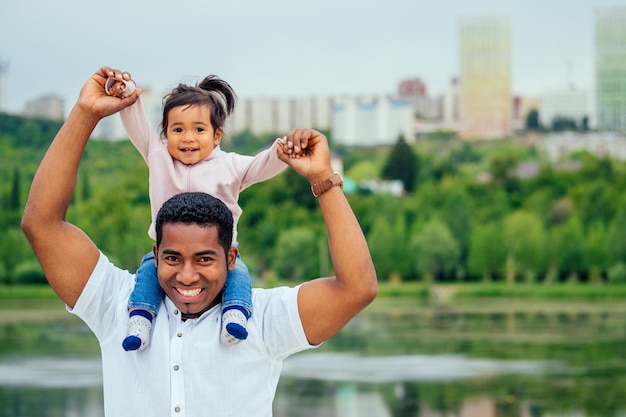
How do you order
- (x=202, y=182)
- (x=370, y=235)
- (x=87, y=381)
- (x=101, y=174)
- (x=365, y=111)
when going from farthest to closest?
(x=365, y=111) → (x=101, y=174) → (x=370, y=235) → (x=87, y=381) → (x=202, y=182)

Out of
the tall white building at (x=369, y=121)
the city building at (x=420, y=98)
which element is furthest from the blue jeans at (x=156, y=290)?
the city building at (x=420, y=98)

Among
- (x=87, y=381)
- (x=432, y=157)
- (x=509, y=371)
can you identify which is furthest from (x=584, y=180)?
(x=87, y=381)

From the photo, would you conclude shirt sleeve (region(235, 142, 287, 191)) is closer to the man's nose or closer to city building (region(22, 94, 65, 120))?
the man's nose

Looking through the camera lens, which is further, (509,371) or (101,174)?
(101,174)

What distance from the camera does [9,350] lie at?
81.5 ft

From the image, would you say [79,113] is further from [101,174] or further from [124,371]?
[101,174]

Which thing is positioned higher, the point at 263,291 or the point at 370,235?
the point at 263,291

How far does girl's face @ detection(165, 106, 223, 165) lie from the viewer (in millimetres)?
1787

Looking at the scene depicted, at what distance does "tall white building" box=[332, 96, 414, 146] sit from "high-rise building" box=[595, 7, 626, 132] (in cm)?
1031

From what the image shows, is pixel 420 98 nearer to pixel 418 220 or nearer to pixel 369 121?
pixel 369 121

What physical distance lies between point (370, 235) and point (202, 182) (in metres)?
34.1

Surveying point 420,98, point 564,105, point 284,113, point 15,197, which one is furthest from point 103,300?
point 420,98

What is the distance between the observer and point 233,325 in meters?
1.52

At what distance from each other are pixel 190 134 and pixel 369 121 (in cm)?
6499
